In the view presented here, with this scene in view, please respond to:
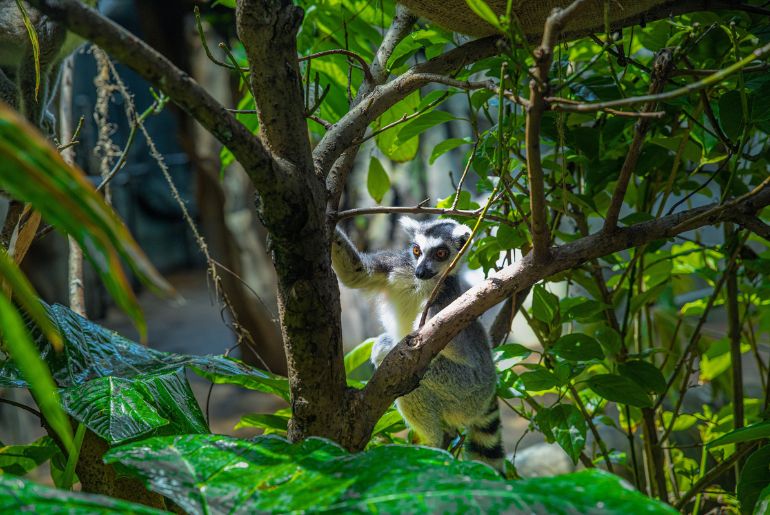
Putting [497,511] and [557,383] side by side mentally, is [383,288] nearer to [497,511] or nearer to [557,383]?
[557,383]

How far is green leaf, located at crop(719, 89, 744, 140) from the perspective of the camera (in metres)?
1.06

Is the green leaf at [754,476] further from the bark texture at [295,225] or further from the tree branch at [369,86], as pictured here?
the tree branch at [369,86]

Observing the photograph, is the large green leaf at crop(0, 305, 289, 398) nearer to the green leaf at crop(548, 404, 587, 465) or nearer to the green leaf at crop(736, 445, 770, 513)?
the green leaf at crop(548, 404, 587, 465)

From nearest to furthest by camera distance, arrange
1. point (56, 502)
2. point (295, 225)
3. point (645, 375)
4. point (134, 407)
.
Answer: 1. point (56, 502)
2. point (295, 225)
3. point (134, 407)
4. point (645, 375)

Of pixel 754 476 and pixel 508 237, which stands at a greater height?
pixel 508 237

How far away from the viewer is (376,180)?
5.07ft

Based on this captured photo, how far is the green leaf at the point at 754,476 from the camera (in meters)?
1.06

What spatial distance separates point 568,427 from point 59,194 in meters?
1.07

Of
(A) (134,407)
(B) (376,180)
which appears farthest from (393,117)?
(A) (134,407)

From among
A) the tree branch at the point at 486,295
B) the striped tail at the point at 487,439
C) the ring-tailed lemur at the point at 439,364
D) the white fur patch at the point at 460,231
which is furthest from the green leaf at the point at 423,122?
the striped tail at the point at 487,439

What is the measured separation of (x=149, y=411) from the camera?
36.7 inches

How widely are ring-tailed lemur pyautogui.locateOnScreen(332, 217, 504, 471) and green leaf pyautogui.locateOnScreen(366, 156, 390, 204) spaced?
21 cm

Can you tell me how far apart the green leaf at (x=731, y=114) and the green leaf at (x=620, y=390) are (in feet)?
1.54

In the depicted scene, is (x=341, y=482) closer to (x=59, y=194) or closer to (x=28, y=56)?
(x=59, y=194)
